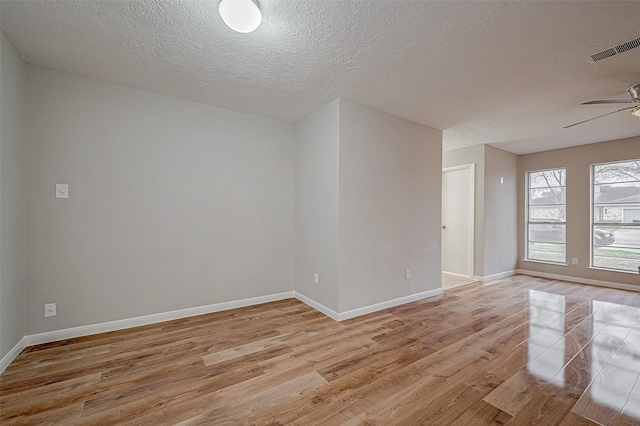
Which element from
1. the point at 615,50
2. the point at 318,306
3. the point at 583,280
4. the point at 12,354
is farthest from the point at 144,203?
the point at 583,280

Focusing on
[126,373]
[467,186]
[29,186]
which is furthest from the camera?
[467,186]

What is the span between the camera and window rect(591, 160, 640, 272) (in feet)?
15.1

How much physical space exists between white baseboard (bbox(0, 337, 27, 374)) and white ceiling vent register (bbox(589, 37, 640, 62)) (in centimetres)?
544

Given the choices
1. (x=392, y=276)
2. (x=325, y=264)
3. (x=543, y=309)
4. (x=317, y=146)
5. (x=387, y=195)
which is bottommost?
(x=543, y=309)

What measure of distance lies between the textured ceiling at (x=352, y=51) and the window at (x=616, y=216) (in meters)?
2.22

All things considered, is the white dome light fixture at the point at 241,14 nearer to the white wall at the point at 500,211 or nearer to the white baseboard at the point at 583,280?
the white wall at the point at 500,211

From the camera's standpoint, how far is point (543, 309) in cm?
351

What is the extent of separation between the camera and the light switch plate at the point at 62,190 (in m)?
2.55

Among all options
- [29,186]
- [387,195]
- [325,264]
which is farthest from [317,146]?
[29,186]

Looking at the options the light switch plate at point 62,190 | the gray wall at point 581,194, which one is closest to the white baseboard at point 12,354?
the light switch plate at point 62,190

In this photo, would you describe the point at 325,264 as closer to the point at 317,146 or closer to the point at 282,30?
the point at 317,146

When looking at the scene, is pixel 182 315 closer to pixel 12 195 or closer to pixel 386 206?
pixel 12 195

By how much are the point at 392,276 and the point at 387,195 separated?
1.11 m

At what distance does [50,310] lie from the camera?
2506mm
